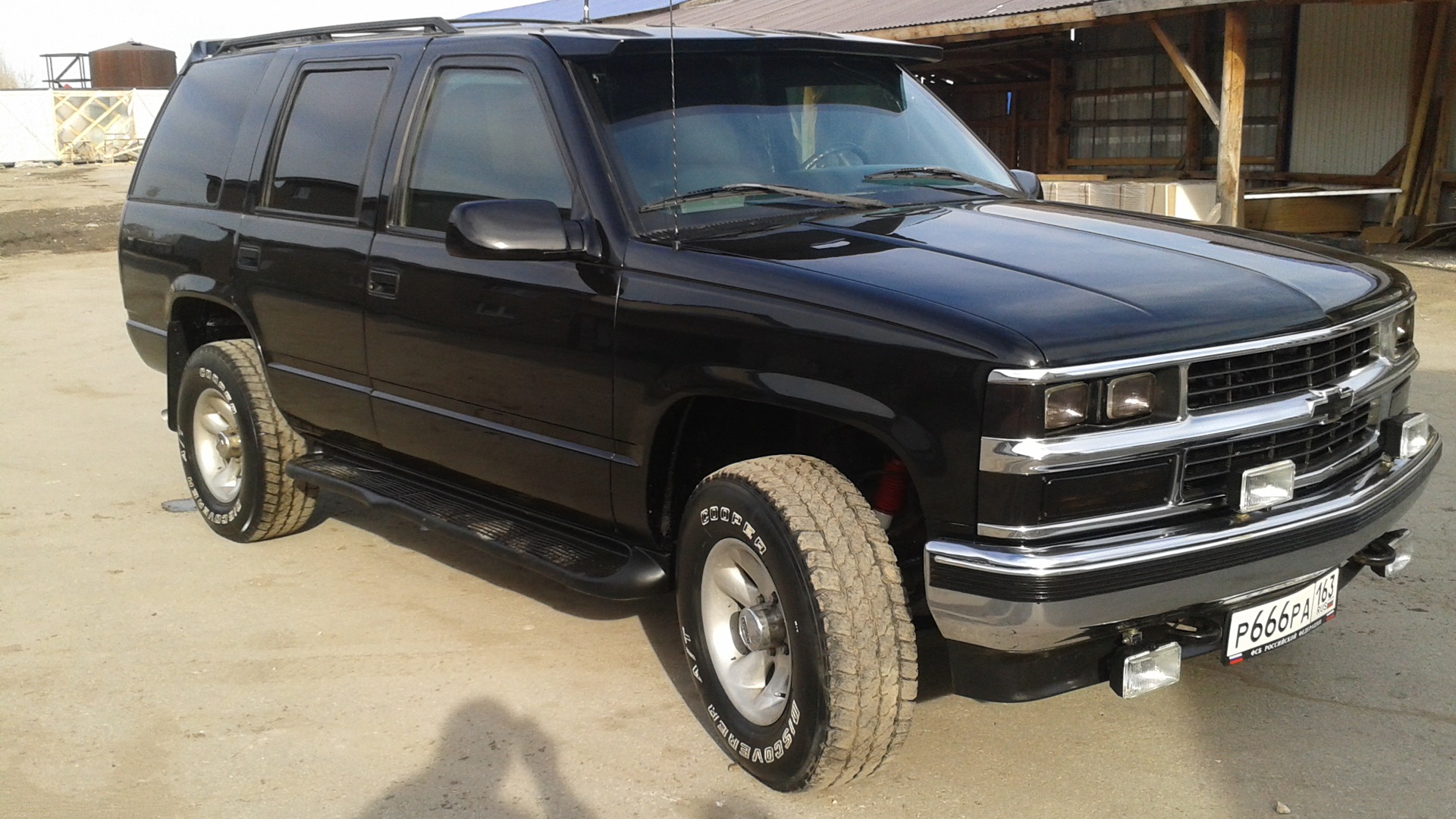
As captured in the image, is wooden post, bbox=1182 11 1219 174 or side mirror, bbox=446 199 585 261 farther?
wooden post, bbox=1182 11 1219 174

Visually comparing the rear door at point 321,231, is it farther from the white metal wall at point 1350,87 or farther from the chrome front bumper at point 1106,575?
the white metal wall at point 1350,87

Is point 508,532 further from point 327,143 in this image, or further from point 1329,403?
point 1329,403

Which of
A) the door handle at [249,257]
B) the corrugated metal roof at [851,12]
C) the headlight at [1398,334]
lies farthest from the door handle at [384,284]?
the corrugated metal roof at [851,12]

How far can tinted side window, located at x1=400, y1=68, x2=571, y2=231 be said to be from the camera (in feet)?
13.3

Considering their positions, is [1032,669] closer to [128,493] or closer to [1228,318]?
[1228,318]

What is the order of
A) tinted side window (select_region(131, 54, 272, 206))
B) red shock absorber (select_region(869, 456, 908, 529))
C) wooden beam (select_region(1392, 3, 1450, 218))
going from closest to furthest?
red shock absorber (select_region(869, 456, 908, 529)), tinted side window (select_region(131, 54, 272, 206)), wooden beam (select_region(1392, 3, 1450, 218))

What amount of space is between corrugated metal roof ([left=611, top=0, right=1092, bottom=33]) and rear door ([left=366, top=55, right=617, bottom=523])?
24.7 feet

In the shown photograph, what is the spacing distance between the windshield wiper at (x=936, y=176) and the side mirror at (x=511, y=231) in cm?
107

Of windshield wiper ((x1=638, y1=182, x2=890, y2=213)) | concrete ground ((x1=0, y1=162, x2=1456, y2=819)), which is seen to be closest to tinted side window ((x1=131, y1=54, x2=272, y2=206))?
concrete ground ((x1=0, y1=162, x2=1456, y2=819))

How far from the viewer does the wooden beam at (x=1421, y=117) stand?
13484mm

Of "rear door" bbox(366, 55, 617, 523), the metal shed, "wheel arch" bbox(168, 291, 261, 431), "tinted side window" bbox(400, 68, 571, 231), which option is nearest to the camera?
"rear door" bbox(366, 55, 617, 523)

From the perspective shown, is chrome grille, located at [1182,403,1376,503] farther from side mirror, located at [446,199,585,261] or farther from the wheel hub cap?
side mirror, located at [446,199,585,261]

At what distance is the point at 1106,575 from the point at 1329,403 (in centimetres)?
81

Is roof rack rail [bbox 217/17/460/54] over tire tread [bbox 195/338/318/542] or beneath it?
over
